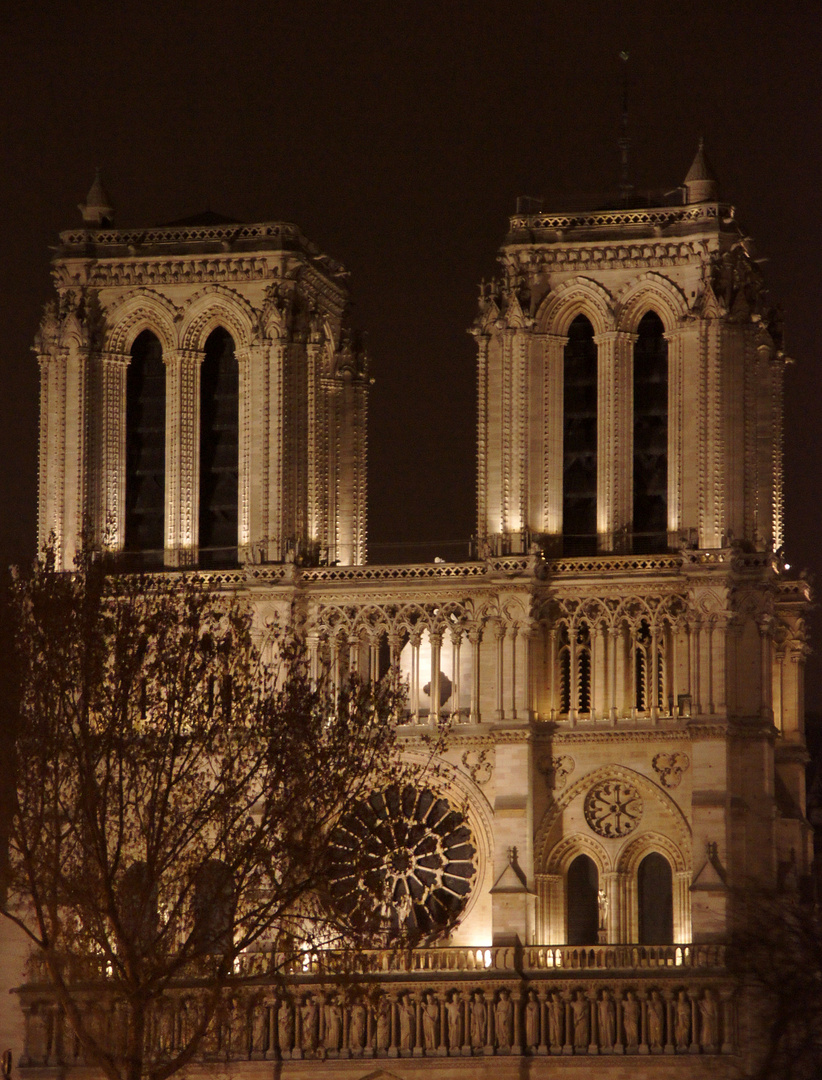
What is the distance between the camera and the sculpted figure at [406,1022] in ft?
192

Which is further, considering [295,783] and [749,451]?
[749,451]

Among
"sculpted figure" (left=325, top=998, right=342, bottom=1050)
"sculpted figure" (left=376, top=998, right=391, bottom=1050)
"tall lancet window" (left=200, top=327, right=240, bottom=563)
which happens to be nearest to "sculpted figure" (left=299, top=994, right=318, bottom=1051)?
"sculpted figure" (left=325, top=998, right=342, bottom=1050)

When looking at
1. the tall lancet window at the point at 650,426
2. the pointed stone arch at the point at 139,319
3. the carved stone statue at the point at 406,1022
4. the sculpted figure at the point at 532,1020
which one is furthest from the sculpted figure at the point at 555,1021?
the pointed stone arch at the point at 139,319

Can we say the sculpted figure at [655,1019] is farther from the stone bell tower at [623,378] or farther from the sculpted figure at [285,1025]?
the stone bell tower at [623,378]

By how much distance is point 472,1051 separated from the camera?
191 ft

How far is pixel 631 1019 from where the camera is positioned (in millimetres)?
57812

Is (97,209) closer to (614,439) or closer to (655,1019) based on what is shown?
(614,439)

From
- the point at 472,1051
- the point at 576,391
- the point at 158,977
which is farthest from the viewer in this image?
the point at 576,391

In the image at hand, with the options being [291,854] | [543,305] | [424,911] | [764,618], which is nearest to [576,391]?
[543,305]

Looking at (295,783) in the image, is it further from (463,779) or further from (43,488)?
(43,488)

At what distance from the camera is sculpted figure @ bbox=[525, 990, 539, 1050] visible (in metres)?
58.2

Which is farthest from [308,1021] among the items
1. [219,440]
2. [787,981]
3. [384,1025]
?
[787,981]

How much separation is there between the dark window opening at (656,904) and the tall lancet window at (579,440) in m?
6.78

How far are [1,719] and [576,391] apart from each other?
17234 mm
